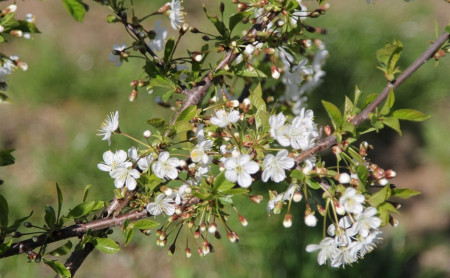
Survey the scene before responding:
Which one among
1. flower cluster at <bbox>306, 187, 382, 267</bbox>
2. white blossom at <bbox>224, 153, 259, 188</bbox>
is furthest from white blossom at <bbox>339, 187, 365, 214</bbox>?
white blossom at <bbox>224, 153, 259, 188</bbox>

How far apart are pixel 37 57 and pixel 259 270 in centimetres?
244

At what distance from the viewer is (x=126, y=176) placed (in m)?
1.38

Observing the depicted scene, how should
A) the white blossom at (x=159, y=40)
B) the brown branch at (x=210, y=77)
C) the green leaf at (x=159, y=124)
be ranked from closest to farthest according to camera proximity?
the green leaf at (x=159, y=124)
the brown branch at (x=210, y=77)
the white blossom at (x=159, y=40)

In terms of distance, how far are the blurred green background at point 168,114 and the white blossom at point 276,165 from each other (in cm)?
166

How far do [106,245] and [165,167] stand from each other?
0.30 meters

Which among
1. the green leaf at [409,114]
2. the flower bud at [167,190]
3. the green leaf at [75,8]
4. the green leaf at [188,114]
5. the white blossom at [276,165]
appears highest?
the green leaf at [75,8]

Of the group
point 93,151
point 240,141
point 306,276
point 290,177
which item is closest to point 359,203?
point 290,177

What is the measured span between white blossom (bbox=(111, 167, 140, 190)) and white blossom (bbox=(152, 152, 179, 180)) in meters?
0.09

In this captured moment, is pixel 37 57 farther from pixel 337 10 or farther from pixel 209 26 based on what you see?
pixel 337 10

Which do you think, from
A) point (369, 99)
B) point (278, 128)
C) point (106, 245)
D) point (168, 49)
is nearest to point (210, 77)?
point (168, 49)

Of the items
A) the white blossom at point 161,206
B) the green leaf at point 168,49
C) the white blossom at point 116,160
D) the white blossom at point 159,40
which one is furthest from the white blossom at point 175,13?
the white blossom at point 161,206

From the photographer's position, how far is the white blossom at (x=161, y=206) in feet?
4.40

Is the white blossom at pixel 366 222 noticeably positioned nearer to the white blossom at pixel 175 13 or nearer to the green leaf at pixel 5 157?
the white blossom at pixel 175 13

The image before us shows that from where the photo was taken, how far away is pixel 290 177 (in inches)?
53.3
